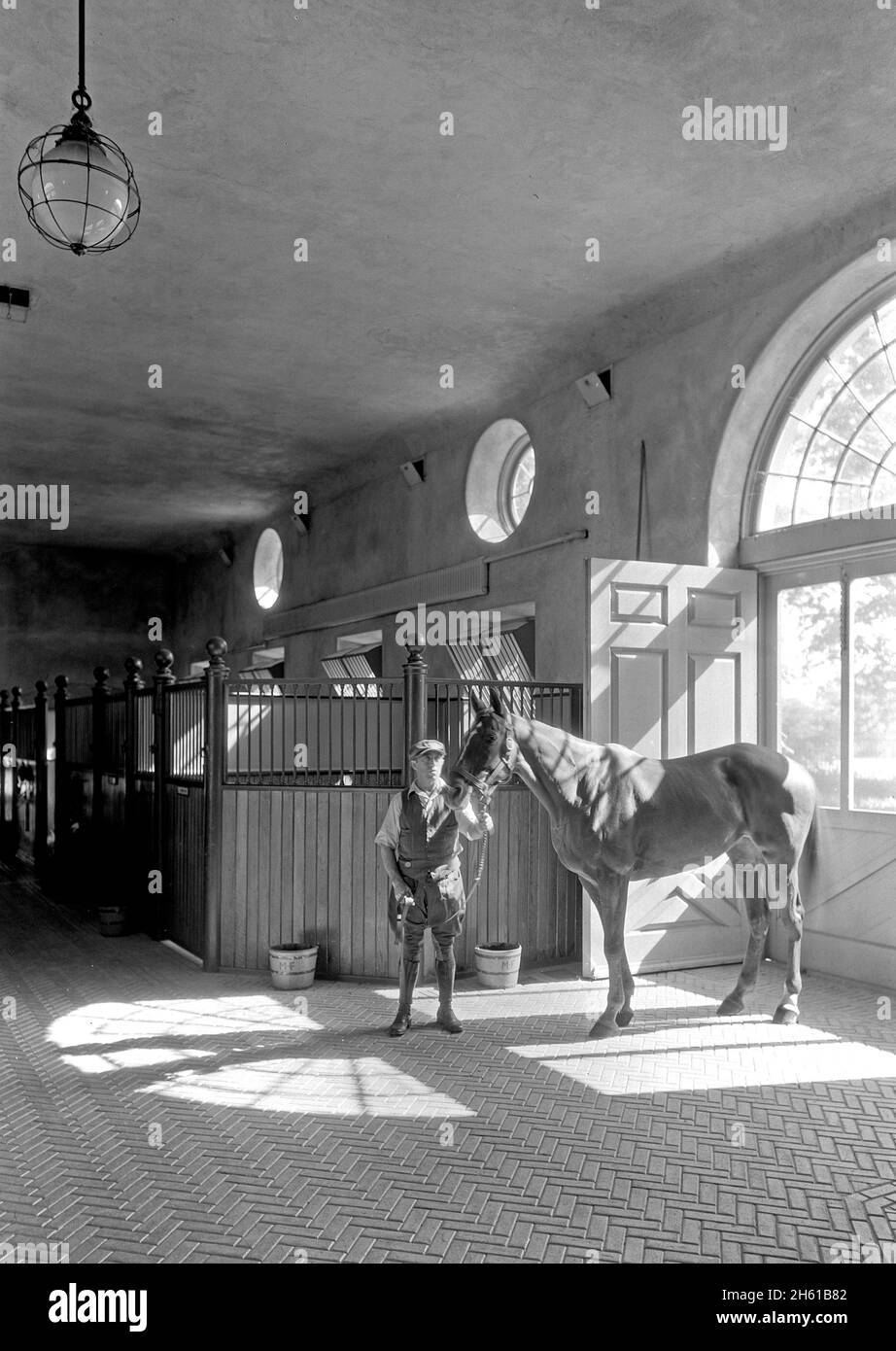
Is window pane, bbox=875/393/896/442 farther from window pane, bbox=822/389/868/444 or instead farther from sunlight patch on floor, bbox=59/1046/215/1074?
sunlight patch on floor, bbox=59/1046/215/1074

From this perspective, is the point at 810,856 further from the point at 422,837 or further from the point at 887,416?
the point at 887,416

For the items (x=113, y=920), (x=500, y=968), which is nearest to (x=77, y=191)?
(x=500, y=968)

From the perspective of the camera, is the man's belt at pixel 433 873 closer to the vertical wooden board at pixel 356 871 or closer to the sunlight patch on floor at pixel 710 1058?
the sunlight patch on floor at pixel 710 1058

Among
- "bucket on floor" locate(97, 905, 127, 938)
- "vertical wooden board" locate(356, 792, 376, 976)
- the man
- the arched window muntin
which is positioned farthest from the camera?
"bucket on floor" locate(97, 905, 127, 938)

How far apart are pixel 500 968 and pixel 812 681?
2776 millimetres

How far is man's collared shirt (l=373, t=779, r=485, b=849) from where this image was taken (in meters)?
5.03

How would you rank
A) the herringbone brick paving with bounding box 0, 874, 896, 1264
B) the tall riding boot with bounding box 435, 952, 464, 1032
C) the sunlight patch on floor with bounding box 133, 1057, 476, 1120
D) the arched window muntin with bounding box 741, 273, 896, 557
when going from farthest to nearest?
the arched window muntin with bounding box 741, 273, 896, 557 → the tall riding boot with bounding box 435, 952, 464, 1032 → the sunlight patch on floor with bounding box 133, 1057, 476, 1120 → the herringbone brick paving with bounding box 0, 874, 896, 1264

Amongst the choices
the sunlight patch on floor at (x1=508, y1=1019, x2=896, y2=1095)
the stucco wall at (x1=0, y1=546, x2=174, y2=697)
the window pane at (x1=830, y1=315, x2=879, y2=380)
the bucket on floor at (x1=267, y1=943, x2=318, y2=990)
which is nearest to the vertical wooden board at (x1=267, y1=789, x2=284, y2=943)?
the bucket on floor at (x1=267, y1=943, x2=318, y2=990)

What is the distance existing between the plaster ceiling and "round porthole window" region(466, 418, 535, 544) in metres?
0.32

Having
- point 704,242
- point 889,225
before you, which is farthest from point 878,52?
point 704,242

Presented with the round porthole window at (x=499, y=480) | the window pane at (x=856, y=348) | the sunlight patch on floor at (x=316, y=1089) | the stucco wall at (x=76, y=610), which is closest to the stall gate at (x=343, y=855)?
the sunlight patch on floor at (x=316, y=1089)

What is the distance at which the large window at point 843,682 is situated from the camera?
6.13 m

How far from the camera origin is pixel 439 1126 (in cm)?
392

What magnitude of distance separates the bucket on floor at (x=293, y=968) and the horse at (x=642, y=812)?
175cm
